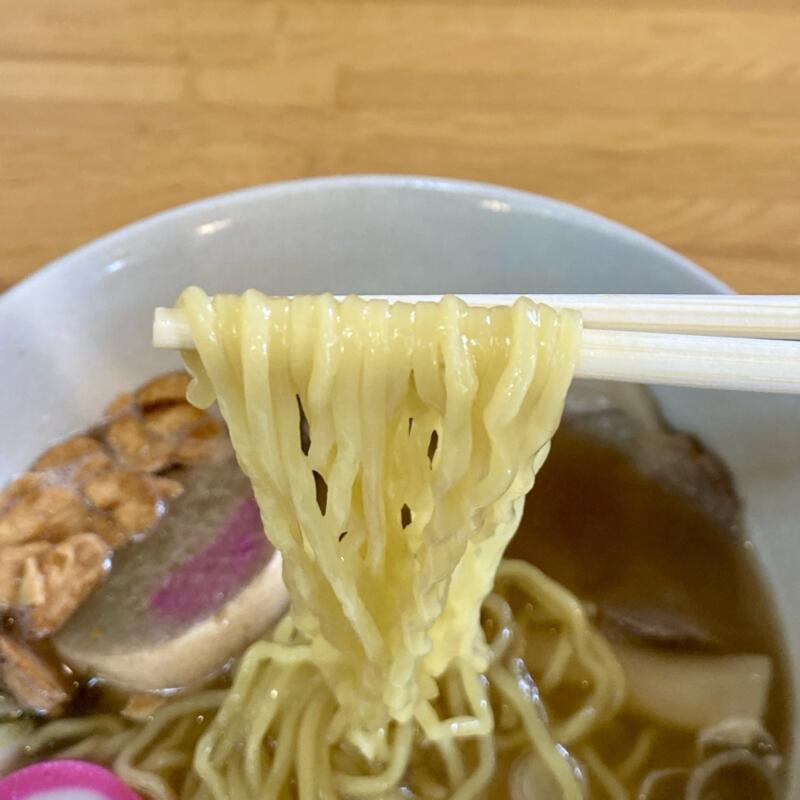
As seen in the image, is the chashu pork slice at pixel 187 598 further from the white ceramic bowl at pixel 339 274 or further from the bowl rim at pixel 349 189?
the bowl rim at pixel 349 189

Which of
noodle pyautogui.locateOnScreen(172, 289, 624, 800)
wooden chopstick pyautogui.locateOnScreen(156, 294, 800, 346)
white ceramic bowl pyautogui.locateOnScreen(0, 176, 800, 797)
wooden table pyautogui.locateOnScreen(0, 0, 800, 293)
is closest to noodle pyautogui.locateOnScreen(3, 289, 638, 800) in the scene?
noodle pyautogui.locateOnScreen(172, 289, 624, 800)

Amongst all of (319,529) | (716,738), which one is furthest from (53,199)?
(716,738)

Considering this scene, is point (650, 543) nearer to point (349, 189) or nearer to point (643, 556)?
point (643, 556)

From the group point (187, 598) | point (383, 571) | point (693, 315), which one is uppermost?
point (693, 315)

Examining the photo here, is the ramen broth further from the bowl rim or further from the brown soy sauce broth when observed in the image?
the bowl rim

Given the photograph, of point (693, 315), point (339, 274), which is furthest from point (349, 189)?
point (693, 315)

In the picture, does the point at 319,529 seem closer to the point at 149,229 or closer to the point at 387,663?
the point at 387,663

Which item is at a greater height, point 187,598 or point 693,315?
point 693,315

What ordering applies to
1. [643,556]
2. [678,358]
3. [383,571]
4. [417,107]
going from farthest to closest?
[417,107]
[643,556]
[383,571]
[678,358]
